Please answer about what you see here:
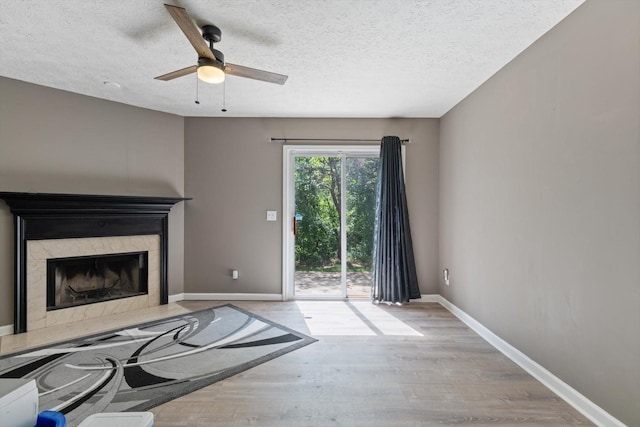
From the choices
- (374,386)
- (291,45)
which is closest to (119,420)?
(374,386)

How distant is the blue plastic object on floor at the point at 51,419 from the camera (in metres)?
0.85

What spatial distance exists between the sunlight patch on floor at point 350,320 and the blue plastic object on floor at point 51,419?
86.8 inches

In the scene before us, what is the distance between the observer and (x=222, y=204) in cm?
394

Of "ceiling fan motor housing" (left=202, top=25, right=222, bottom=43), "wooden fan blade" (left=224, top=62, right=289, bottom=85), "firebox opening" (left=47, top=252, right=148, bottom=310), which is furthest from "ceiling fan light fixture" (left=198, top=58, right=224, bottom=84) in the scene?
"firebox opening" (left=47, top=252, right=148, bottom=310)

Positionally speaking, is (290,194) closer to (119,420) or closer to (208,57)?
(208,57)

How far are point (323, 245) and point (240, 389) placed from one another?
2247 millimetres

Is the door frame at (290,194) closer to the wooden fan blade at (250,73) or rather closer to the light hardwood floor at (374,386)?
the light hardwood floor at (374,386)

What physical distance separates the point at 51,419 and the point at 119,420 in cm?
18

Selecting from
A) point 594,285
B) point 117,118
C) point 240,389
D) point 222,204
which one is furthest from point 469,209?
point 117,118

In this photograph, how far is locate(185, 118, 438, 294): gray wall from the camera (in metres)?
3.92

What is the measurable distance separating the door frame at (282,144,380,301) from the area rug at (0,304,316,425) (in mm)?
879

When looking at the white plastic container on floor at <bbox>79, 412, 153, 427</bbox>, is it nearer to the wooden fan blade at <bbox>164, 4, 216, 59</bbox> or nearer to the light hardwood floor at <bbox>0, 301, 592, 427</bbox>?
the light hardwood floor at <bbox>0, 301, 592, 427</bbox>

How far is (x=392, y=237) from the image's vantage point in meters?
3.78

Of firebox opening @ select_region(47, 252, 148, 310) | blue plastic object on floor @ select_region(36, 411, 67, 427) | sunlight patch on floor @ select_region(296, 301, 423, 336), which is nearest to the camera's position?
blue plastic object on floor @ select_region(36, 411, 67, 427)
